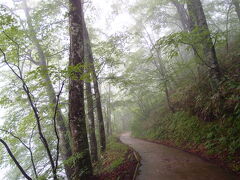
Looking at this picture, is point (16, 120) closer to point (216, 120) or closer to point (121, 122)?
point (216, 120)

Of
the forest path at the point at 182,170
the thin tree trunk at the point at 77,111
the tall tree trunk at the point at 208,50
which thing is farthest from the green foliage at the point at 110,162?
the tall tree trunk at the point at 208,50

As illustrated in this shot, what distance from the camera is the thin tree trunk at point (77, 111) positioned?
3.73 metres

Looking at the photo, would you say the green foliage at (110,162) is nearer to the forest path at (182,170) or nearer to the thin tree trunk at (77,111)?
the forest path at (182,170)

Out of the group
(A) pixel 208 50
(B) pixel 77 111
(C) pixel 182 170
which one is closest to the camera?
(B) pixel 77 111

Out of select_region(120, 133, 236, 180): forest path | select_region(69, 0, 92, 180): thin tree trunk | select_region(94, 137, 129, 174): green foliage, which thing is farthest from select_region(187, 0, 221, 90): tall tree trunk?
select_region(94, 137, 129, 174): green foliage

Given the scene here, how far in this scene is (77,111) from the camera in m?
3.96

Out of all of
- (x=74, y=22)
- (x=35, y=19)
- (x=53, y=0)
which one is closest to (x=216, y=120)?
(x=74, y=22)

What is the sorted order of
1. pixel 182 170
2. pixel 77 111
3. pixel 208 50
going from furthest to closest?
pixel 208 50 → pixel 182 170 → pixel 77 111

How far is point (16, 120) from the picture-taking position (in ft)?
23.7

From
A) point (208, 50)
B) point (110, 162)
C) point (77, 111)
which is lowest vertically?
point (110, 162)

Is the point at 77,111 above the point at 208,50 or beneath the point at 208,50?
beneath

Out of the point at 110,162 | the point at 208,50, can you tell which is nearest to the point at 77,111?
the point at 110,162

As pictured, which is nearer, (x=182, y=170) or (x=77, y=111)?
(x=77, y=111)

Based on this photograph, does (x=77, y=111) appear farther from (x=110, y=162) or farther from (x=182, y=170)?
(x=182, y=170)
